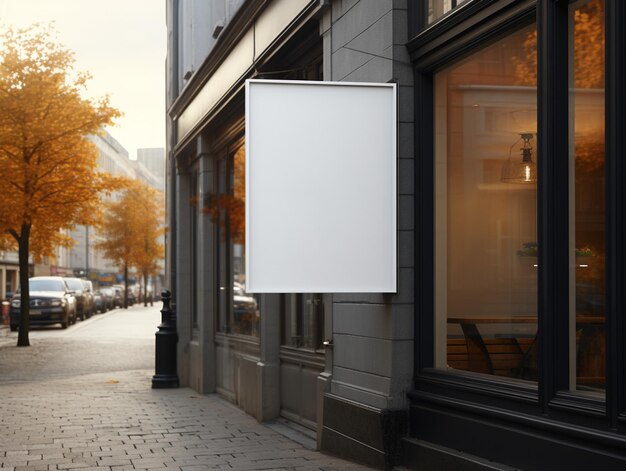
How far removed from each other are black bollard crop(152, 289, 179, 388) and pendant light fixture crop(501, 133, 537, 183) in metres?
9.65

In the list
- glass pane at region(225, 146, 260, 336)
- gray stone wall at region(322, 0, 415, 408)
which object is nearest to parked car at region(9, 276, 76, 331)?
glass pane at region(225, 146, 260, 336)

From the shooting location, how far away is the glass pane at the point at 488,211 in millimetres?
6391

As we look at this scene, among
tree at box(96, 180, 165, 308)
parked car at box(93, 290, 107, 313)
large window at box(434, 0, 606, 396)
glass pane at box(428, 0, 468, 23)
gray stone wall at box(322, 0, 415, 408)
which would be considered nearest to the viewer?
large window at box(434, 0, 606, 396)

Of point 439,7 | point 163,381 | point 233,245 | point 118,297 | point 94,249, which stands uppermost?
point 439,7

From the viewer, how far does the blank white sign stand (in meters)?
7.26

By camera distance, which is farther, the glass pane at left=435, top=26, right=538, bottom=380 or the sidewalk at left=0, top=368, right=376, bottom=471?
the sidewalk at left=0, top=368, right=376, bottom=471

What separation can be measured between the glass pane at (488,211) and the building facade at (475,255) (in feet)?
0.05

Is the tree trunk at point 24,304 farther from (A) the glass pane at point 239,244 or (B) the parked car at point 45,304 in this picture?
(A) the glass pane at point 239,244

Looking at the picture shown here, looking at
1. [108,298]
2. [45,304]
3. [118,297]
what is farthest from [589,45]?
[118,297]

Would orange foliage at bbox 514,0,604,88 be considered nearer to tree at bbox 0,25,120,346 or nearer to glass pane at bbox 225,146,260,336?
glass pane at bbox 225,146,260,336

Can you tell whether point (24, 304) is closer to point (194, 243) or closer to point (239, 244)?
point (194, 243)

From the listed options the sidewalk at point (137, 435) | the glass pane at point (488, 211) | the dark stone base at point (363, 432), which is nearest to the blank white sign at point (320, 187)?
the glass pane at point (488, 211)

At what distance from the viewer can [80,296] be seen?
43906 millimetres

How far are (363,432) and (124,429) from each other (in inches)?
144
